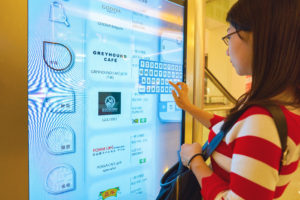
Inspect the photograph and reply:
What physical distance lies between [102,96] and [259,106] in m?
0.49

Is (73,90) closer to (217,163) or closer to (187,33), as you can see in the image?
(217,163)

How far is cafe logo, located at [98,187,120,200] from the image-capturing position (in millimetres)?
710

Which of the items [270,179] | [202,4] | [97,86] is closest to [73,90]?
[97,86]

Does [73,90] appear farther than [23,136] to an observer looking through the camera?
Yes

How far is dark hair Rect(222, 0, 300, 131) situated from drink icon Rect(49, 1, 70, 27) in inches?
19.9

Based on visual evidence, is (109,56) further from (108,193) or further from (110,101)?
(108,193)

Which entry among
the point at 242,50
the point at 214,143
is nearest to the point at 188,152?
the point at 214,143

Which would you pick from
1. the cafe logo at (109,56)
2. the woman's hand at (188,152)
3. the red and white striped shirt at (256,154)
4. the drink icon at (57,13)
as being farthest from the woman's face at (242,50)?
the drink icon at (57,13)

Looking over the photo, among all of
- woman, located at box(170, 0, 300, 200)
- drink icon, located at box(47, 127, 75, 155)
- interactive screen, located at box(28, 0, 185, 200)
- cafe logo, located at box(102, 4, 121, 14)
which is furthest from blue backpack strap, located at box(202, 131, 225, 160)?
cafe logo, located at box(102, 4, 121, 14)

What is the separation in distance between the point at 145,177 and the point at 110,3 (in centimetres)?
73

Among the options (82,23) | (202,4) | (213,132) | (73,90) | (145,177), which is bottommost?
(145,177)

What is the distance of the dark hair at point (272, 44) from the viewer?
47cm

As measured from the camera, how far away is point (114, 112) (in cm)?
72

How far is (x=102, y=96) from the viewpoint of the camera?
68 cm
